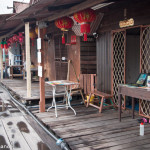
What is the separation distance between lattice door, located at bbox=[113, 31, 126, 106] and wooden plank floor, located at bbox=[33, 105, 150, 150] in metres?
0.91

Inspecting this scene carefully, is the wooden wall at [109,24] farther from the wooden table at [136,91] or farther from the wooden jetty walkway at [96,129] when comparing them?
the wooden table at [136,91]

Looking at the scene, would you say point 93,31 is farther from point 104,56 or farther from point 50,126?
point 50,126

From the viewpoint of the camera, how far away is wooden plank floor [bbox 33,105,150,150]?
3.76 meters

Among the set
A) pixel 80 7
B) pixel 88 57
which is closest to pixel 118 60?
pixel 88 57

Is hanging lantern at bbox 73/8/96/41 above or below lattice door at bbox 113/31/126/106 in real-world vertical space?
above

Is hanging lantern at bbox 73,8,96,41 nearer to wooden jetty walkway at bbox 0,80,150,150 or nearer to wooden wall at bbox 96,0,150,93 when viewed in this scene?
wooden wall at bbox 96,0,150,93

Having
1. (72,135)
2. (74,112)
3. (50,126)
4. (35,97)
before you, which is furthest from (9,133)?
(35,97)

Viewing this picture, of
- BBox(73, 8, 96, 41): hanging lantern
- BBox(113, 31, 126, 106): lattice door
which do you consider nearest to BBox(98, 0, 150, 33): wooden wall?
BBox(113, 31, 126, 106): lattice door

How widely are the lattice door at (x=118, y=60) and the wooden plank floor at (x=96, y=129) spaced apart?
35.7 inches

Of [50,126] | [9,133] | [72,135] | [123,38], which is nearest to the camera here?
[72,135]

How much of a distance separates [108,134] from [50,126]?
1.35 meters

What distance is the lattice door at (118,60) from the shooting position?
6078 mm

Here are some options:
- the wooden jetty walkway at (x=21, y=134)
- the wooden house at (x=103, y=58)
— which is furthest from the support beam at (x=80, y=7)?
the wooden jetty walkway at (x=21, y=134)

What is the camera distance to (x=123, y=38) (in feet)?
19.9
